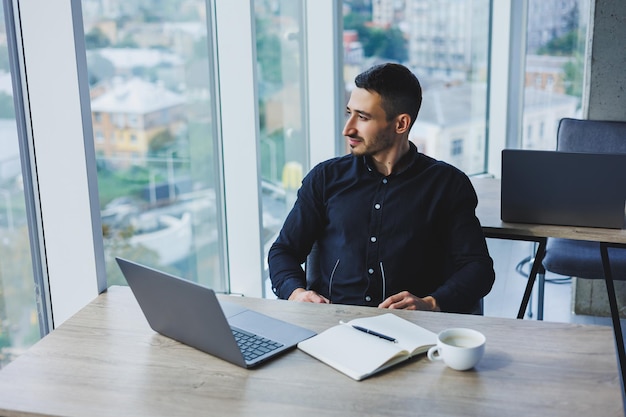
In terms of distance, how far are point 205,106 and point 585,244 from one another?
171cm

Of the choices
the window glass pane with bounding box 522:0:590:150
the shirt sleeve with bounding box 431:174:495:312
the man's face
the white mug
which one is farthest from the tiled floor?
the white mug

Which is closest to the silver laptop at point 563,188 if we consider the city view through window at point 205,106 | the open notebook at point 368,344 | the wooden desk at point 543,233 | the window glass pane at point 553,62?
the wooden desk at point 543,233

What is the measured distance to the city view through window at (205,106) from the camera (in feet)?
8.97

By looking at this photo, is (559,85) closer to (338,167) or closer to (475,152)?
(475,152)

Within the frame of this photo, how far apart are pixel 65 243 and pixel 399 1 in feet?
9.48

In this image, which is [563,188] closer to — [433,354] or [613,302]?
[613,302]

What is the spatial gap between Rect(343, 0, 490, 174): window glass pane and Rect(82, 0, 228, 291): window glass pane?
1.10 meters

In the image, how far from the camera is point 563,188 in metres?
2.44

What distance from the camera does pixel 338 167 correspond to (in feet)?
7.89

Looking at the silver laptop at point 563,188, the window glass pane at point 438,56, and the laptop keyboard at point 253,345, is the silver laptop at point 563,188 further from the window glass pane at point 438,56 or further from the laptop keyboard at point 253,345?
the window glass pane at point 438,56

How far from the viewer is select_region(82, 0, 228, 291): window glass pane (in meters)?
2.85

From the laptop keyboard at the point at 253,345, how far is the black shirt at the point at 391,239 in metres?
0.53

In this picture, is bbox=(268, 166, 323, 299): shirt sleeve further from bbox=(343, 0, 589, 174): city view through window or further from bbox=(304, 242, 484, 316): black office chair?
bbox=(343, 0, 589, 174): city view through window

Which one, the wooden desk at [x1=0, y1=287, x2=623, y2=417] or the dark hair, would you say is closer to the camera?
the wooden desk at [x1=0, y1=287, x2=623, y2=417]
